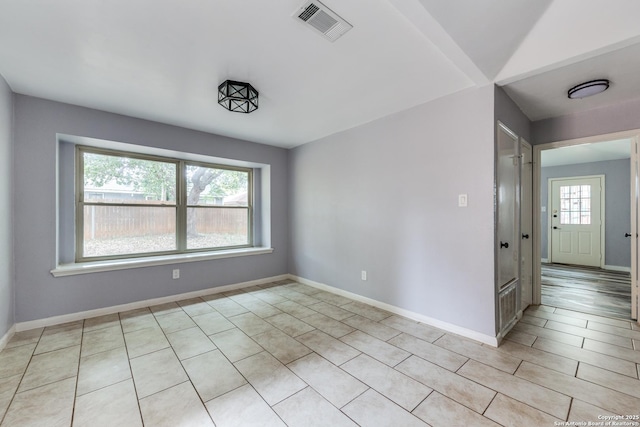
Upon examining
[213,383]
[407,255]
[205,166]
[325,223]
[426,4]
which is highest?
[426,4]

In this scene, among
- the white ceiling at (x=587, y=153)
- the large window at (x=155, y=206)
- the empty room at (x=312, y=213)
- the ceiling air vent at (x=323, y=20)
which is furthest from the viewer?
the white ceiling at (x=587, y=153)

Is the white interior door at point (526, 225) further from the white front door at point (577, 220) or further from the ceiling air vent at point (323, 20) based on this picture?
the white front door at point (577, 220)

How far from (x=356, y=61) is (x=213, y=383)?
8.81 ft

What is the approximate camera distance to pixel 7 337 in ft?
8.38

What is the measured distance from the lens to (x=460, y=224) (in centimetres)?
270

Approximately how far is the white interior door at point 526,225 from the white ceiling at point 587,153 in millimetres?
1499

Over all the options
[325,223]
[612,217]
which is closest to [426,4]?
[325,223]

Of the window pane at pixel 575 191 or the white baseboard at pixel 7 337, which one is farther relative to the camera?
the window pane at pixel 575 191

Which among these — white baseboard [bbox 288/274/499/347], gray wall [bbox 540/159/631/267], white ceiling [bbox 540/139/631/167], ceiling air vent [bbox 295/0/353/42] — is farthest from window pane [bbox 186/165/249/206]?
gray wall [bbox 540/159/631/267]

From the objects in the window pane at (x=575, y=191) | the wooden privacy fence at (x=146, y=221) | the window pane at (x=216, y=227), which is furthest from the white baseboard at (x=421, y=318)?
the window pane at (x=575, y=191)

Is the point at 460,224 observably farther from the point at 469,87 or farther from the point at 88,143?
the point at 88,143

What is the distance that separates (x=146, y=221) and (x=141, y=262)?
0.68 metres

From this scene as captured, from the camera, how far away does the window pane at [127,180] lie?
3484mm

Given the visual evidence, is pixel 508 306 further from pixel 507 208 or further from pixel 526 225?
pixel 526 225
